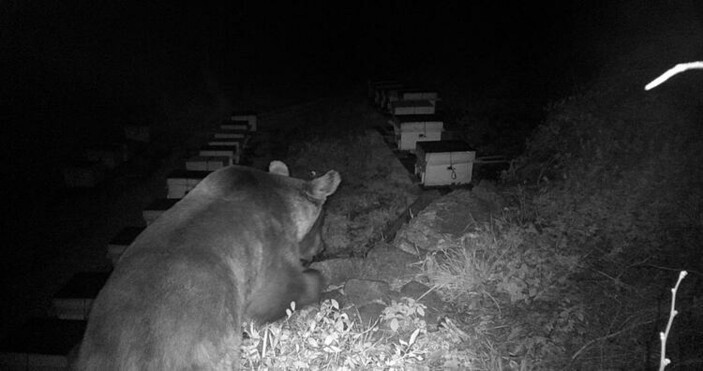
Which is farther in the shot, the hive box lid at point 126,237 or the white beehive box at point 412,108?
the white beehive box at point 412,108

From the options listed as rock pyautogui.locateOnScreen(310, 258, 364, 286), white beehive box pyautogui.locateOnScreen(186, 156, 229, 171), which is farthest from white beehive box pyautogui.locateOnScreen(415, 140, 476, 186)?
white beehive box pyautogui.locateOnScreen(186, 156, 229, 171)

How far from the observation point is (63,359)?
4980mm

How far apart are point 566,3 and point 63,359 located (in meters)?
17.2

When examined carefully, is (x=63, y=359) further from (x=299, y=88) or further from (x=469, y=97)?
(x=299, y=88)

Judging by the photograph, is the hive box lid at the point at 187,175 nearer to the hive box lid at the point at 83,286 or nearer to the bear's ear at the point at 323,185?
the hive box lid at the point at 83,286

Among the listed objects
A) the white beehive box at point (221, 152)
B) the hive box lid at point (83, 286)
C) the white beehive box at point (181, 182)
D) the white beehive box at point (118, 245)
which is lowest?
the hive box lid at point (83, 286)

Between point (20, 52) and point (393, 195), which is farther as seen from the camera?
point (20, 52)

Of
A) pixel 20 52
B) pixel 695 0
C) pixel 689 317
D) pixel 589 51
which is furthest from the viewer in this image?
pixel 20 52

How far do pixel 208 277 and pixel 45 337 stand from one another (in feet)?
14.9

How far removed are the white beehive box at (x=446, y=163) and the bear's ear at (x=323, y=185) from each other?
4583mm

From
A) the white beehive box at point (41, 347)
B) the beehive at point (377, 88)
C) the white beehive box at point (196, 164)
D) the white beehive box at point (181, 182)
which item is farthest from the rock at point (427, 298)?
the beehive at point (377, 88)

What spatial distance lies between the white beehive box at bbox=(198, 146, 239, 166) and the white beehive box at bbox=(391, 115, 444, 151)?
395 centimetres

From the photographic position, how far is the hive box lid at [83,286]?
19.6ft

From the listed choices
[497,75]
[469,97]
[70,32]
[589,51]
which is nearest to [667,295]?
[589,51]
